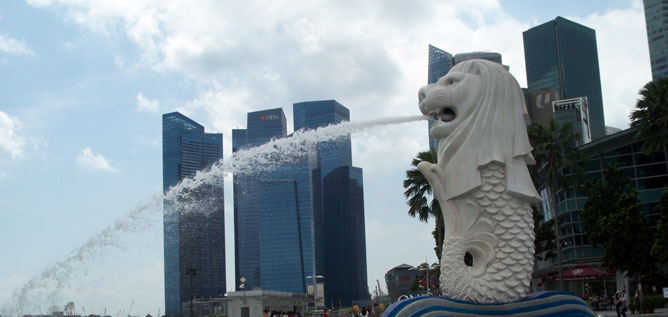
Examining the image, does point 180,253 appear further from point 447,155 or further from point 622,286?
point 447,155

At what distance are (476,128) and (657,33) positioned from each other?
142 metres

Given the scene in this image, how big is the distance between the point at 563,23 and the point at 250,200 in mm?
71955

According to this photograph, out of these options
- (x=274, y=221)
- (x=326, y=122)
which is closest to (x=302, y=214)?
(x=274, y=221)

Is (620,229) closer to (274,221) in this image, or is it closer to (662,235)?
(662,235)

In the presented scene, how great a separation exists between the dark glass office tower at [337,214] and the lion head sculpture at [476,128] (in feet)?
382

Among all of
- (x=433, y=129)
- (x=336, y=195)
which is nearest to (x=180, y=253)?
(x=336, y=195)

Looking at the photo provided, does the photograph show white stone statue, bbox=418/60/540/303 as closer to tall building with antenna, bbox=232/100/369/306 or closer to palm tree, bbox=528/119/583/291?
palm tree, bbox=528/119/583/291

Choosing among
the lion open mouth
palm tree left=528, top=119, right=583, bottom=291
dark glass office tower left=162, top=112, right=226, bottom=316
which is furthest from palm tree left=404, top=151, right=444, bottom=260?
dark glass office tower left=162, top=112, right=226, bottom=316

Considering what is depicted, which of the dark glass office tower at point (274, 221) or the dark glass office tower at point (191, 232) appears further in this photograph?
the dark glass office tower at point (274, 221)

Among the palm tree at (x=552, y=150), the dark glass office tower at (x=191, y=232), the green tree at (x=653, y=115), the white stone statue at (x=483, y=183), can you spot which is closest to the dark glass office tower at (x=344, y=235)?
the dark glass office tower at (x=191, y=232)

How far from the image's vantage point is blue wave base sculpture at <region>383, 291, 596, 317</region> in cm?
1267

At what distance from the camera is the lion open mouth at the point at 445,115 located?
14.7 m

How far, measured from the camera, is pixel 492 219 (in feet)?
45.8

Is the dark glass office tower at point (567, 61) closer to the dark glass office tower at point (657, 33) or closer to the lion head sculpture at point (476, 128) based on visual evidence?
the dark glass office tower at point (657, 33)
